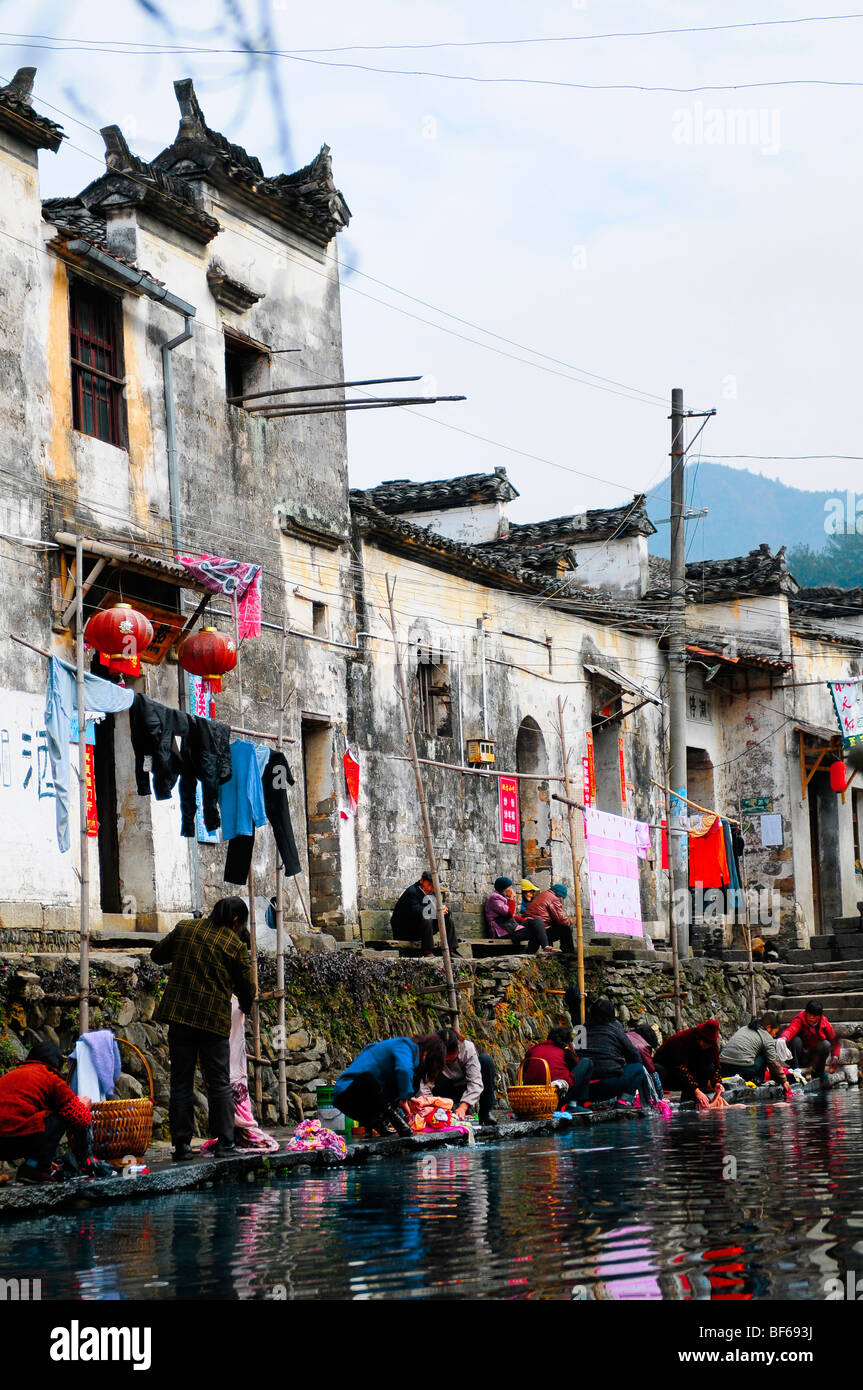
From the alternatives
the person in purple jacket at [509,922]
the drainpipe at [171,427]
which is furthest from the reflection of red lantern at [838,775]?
the drainpipe at [171,427]

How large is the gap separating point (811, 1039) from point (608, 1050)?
5.85 metres

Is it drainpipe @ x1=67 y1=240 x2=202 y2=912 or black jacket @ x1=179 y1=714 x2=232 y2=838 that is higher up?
drainpipe @ x1=67 y1=240 x2=202 y2=912

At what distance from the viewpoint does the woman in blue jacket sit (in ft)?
46.0

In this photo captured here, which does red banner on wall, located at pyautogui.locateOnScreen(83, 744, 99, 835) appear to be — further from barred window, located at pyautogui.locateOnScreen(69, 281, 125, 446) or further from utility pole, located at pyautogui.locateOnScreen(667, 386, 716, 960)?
utility pole, located at pyautogui.locateOnScreen(667, 386, 716, 960)

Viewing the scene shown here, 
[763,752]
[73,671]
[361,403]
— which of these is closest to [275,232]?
[361,403]

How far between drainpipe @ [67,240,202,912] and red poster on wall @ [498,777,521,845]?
785 centimetres

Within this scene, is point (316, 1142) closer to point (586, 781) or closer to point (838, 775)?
point (586, 781)

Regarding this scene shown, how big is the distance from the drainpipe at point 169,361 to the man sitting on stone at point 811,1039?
7995mm

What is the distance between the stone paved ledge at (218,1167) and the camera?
1034cm

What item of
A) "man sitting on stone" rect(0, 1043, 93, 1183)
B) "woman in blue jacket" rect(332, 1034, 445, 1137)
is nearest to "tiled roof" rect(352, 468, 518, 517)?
"woman in blue jacket" rect(332, 1034, 445, 1137)

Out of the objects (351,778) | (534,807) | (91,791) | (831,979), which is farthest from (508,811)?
(91,791)

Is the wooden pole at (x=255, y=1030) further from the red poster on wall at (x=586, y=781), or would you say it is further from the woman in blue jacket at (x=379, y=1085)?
the red poster on wall at (x=586, y=781)
